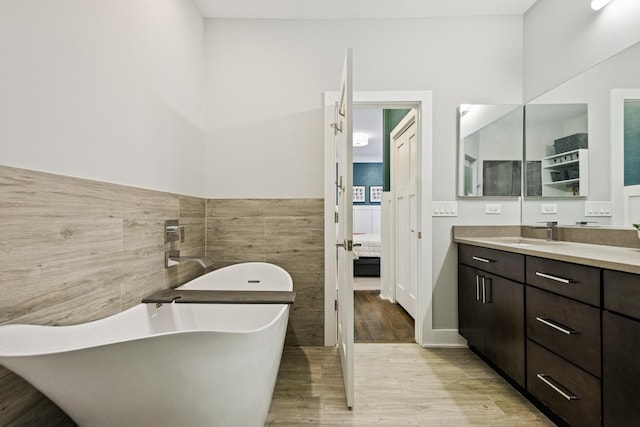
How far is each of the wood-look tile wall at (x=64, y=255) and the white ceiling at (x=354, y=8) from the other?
164cm

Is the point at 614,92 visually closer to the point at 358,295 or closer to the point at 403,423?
the point at 403,423

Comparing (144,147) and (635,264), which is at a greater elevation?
(144,147)

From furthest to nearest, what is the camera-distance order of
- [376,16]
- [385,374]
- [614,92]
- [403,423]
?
[376,16] → [385,374] → [614,92] → [403,423]

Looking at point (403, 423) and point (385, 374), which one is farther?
point (385, 374)

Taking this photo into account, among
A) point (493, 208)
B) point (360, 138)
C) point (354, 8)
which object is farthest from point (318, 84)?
point (360, 138)

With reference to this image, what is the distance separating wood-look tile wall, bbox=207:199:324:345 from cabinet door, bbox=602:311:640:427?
1718 mm

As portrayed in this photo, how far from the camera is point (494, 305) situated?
6.54 feet

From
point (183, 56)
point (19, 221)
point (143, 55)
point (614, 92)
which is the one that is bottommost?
point (19, 221)

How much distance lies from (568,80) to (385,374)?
2353 millimetres

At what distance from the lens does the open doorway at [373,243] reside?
2898 millimetres

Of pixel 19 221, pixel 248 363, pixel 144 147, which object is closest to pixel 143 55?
pixel 144 147

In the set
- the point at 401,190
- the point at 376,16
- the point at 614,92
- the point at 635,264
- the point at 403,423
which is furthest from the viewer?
the point at 401,190

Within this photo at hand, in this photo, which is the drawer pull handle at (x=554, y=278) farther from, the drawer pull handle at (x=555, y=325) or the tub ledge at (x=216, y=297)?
the tub ledge at (x=216, y=297)

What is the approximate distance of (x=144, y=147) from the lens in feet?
5.50
